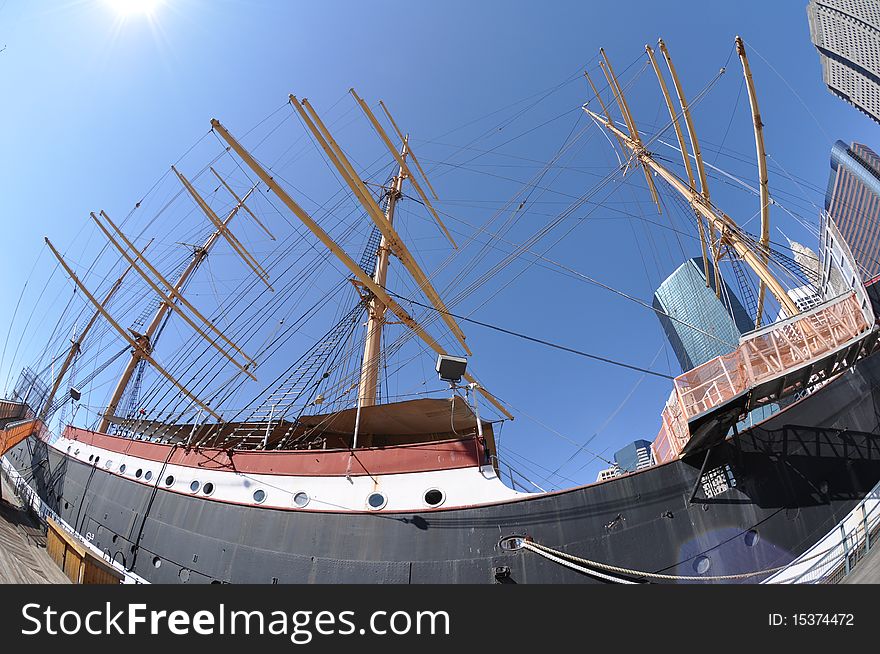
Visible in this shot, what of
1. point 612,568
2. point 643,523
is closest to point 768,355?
point 643,523

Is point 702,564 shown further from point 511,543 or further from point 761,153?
point 761,153

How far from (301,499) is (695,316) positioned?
90838 mm

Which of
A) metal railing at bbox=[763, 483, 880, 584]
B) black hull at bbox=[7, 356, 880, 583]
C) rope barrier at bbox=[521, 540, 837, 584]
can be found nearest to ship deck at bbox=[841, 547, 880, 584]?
metal railing at bbox=[763, 483, 880, 584]

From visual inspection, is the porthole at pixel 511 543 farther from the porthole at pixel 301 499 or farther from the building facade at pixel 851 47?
the building facade at pixel 851 47

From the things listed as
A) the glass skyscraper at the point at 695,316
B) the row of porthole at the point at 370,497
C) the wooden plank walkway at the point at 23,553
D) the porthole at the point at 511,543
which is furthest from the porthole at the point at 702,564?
the glass skyscraper at the point at 695,316

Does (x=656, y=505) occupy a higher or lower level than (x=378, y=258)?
lower

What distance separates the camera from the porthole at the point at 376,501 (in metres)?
9.84

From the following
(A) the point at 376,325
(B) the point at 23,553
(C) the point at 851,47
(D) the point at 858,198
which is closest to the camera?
(B) the point at 23,553

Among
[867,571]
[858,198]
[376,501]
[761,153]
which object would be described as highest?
[858,198]

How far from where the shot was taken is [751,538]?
7320mm

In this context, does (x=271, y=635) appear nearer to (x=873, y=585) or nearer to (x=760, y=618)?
(x=760, y=618)

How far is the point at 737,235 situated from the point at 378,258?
14333 millimetres

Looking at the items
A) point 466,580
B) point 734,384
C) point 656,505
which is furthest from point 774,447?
point 466,580

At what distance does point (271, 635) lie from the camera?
4742 millimetres
